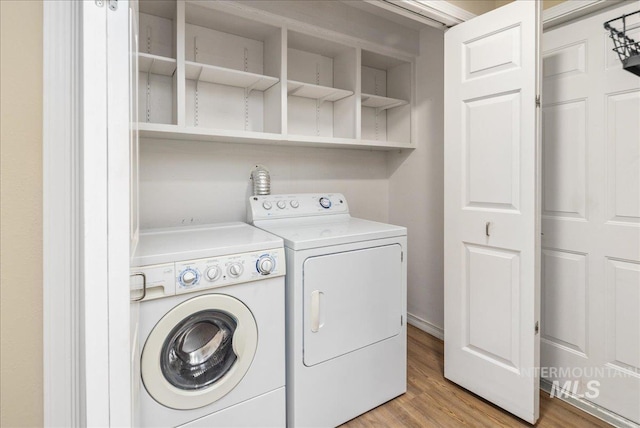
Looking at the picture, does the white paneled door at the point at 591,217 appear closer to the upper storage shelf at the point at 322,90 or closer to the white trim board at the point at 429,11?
the white trim board at the point at 429,11

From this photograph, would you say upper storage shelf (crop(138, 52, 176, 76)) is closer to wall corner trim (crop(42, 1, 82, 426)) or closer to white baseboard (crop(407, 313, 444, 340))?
wall corner trim (crop(42, 1, 82, 426))

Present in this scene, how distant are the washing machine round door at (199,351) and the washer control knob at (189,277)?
77 mm

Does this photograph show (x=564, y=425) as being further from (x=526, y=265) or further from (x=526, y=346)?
(x=526, y=265)

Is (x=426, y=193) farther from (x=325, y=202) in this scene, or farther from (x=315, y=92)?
(x=315, y=92)

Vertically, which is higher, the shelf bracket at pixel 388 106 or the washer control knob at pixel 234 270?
the shelf bracket at pixel 388 106

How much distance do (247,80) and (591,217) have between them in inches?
84.0

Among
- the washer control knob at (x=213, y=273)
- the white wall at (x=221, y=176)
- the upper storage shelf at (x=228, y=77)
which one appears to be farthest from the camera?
the white wall at (x=221, y=176)

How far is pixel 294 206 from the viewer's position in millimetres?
2223

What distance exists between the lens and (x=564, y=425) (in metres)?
1.71

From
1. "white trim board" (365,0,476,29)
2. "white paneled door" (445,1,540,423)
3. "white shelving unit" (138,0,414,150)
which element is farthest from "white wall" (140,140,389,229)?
"white trim board" (365,0,476,29)

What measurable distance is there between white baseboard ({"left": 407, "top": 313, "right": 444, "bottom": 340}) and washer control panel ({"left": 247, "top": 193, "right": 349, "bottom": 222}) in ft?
4.07

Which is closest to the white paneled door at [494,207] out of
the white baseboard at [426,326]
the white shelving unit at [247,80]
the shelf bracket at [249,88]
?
the white baseboard at [426,326]

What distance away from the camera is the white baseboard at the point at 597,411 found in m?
1.68

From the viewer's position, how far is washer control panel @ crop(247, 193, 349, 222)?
2.10 meters
